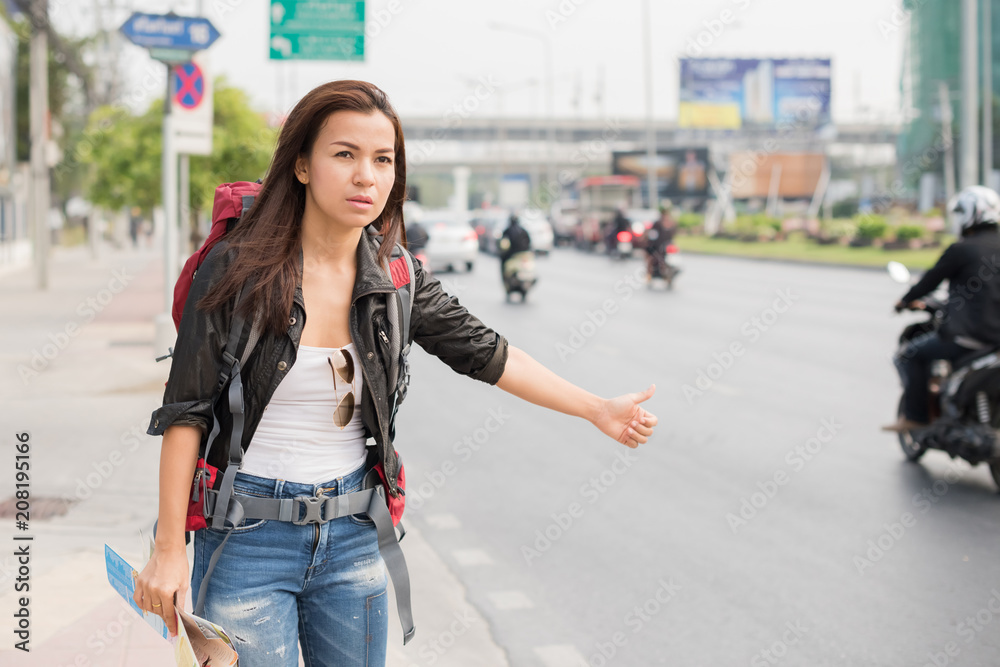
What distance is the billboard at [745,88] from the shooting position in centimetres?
6391

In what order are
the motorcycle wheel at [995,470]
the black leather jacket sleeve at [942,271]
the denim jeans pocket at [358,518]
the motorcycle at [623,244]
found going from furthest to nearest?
the motorcycle at [623,244] → the black leather jacket sleeve at [942,271] → the motorcycle wheel at [995,470] → the denim jeans pocket at [358,518]

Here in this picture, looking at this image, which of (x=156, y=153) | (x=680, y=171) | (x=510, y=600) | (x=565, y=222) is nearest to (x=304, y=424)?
(x=510, y=600)

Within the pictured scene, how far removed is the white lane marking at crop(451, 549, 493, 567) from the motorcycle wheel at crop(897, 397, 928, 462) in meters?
3.25

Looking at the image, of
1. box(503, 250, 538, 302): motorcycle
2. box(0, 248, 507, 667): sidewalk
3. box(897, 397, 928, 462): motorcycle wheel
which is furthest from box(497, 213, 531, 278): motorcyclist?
box(897, 397, 928, 462): motorcycle wheel

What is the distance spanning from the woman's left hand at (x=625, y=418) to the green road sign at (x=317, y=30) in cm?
1621

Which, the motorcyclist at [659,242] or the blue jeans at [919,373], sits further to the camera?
the motorcyclist at [659,242]

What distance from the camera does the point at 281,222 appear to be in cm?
237

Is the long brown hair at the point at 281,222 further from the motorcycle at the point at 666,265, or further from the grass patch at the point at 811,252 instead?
the grass patch at the point at 811,252

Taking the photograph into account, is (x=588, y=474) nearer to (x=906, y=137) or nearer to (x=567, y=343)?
(x=567, y=343)

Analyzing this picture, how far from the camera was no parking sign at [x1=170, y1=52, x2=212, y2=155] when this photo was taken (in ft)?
37.9

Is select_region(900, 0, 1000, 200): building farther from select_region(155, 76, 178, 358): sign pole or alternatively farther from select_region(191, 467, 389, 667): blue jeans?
select_region(191, 467, 389, 667): blue jeans

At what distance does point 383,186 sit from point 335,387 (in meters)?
0.43

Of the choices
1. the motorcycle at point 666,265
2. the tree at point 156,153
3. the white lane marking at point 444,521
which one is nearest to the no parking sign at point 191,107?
the tree at point 156,153

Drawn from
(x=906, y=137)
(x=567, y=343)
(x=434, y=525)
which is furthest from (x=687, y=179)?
(x=434, y=525)
